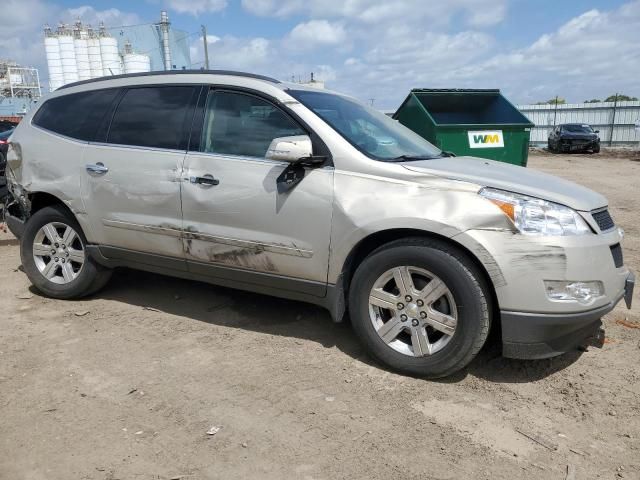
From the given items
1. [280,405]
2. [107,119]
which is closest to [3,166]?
[107,119]

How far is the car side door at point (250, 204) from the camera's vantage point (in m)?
3.40

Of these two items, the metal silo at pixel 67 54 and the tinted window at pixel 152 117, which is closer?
the tinted window at pixel 152 117

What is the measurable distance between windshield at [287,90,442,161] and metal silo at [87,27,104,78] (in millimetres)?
52516

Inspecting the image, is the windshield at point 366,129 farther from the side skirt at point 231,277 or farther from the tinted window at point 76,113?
the tinted window at point 76,113

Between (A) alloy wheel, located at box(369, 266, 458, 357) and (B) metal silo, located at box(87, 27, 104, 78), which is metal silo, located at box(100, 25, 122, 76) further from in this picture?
(A) alloy wheel, located at box(369, 266, 458, 357)

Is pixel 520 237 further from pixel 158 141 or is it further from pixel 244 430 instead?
pixel 158 141

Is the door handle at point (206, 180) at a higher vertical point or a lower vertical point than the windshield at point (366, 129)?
lower

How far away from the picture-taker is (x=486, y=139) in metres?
6.84

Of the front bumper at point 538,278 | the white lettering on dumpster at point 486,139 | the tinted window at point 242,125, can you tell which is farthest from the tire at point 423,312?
the white lettering on dumpster at point 486,139

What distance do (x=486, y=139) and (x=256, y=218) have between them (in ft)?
14.2

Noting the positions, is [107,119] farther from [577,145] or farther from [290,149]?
[577,145]

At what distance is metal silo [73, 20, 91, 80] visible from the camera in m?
50.6

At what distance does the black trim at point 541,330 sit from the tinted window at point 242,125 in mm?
1764

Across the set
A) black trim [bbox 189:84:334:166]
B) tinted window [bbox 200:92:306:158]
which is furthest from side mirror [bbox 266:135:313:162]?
tinted window [bbox 200:92:306:158]
